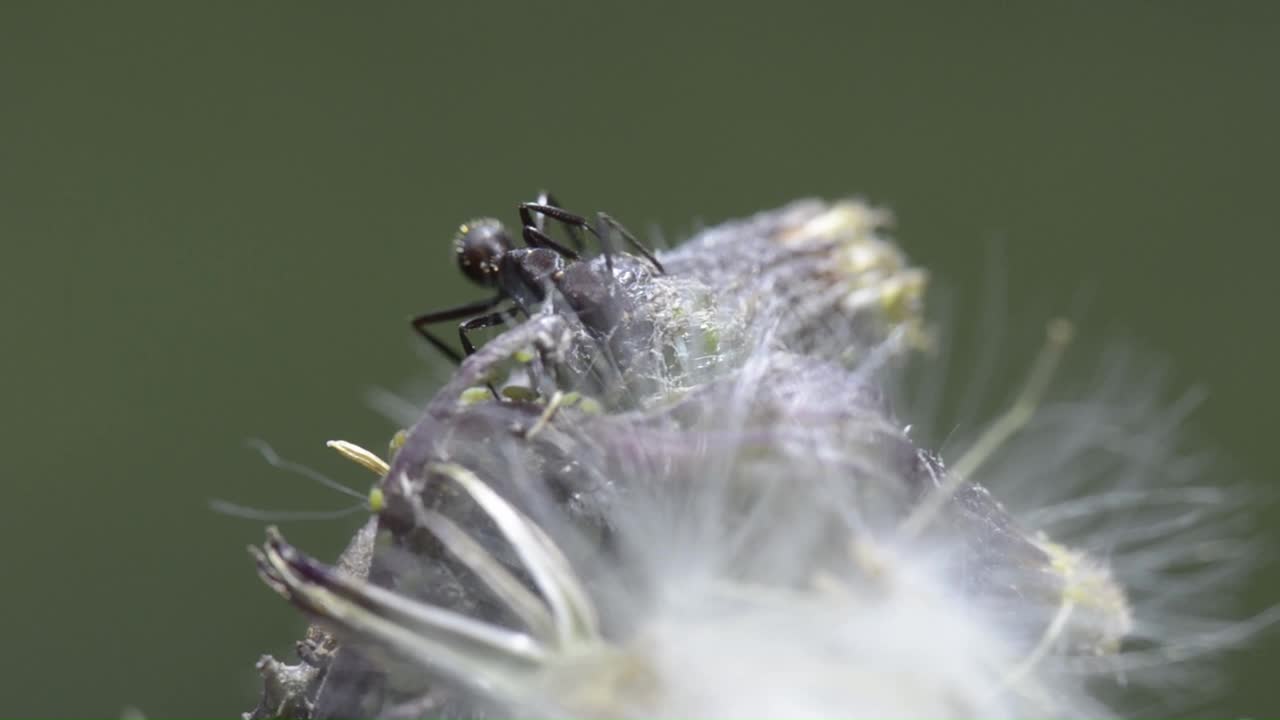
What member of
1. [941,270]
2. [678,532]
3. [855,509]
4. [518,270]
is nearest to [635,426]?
[678,532]

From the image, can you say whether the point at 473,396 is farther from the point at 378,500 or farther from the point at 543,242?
the point at 543,242

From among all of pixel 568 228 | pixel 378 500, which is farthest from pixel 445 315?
pixel 378 500

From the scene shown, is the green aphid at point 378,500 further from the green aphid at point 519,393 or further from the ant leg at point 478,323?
the ant leg at point 478,323

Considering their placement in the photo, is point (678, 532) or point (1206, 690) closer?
point (678, 532)

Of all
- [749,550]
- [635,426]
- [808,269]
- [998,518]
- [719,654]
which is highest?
[808,269]

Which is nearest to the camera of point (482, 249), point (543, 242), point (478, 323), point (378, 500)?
point (378, 500)

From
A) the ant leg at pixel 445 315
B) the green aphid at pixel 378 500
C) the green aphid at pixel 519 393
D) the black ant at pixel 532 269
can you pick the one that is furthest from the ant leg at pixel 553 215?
the green aphid at pixel 378 500

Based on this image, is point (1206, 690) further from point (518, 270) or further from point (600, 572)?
point (518, 270)
